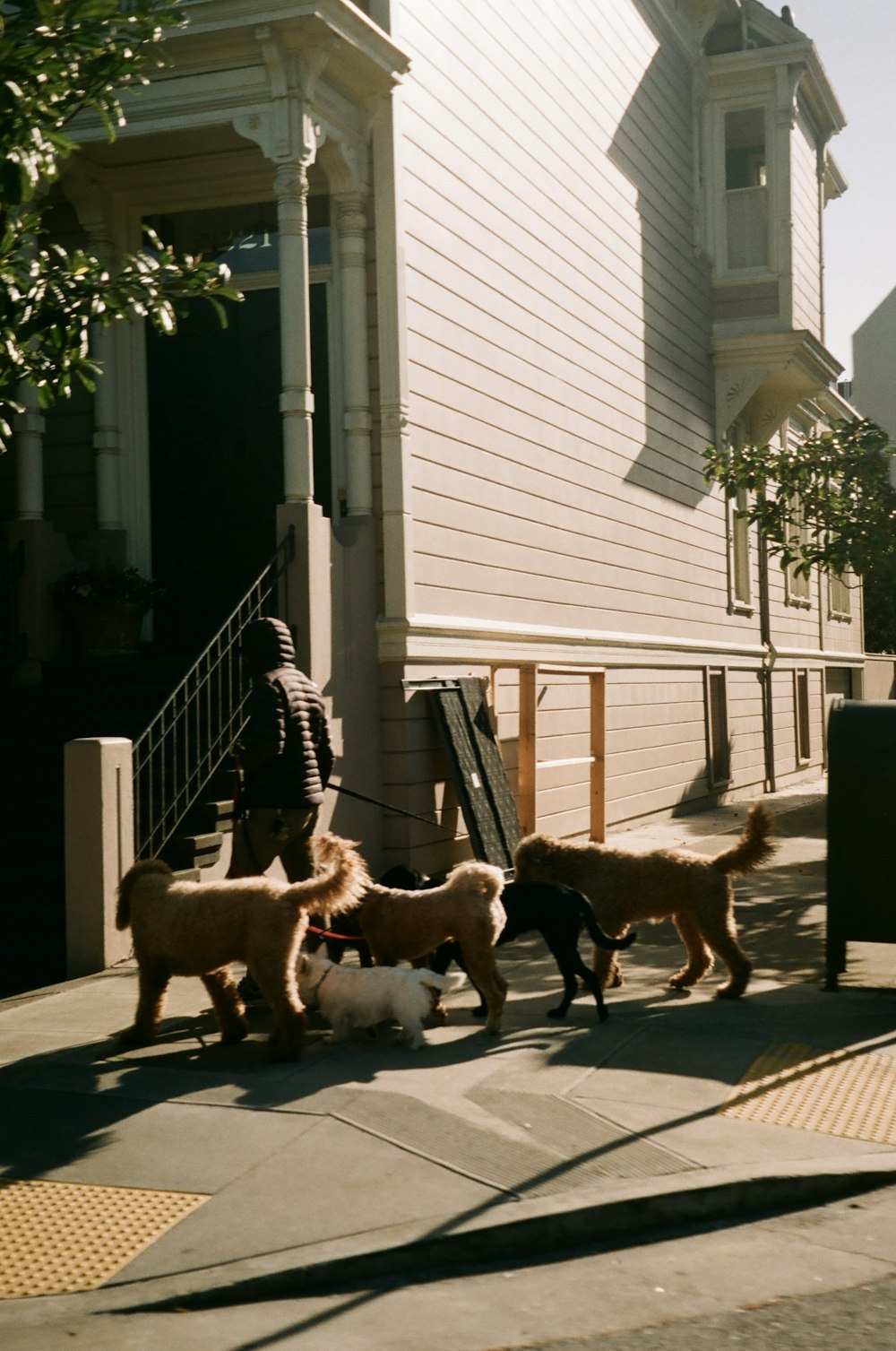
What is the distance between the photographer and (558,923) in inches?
283

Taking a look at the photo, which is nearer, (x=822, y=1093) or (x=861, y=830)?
(x=822, y=1093)

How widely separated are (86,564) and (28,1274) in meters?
8.44

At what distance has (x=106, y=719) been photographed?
1029cm

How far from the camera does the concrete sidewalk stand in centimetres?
437

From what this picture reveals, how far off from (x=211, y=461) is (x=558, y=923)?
656 centimetres

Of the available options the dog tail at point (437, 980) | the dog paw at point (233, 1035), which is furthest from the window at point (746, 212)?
the dog paw at point (233, 1035)

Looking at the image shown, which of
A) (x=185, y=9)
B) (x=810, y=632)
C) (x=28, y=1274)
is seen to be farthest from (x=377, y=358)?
(x=810, y=632)

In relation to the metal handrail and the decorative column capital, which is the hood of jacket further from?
the decorative column capital

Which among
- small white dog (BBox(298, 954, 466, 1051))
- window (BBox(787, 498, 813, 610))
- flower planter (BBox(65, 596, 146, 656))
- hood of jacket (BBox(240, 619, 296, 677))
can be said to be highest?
window (BBox(787, 498, 813, 610))

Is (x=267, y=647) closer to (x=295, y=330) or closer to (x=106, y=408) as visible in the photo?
(x=295, y=330)

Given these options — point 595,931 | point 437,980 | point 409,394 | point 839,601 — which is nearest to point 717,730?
point 839,601

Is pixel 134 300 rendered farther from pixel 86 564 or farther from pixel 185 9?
pixel 86 564

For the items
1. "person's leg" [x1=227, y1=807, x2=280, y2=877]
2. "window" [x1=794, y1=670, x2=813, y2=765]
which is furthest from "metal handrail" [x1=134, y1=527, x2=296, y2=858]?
"window" [x1=794, y1=670, x2=813, y2=765]

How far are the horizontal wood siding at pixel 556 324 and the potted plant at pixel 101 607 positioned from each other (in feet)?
7.59
